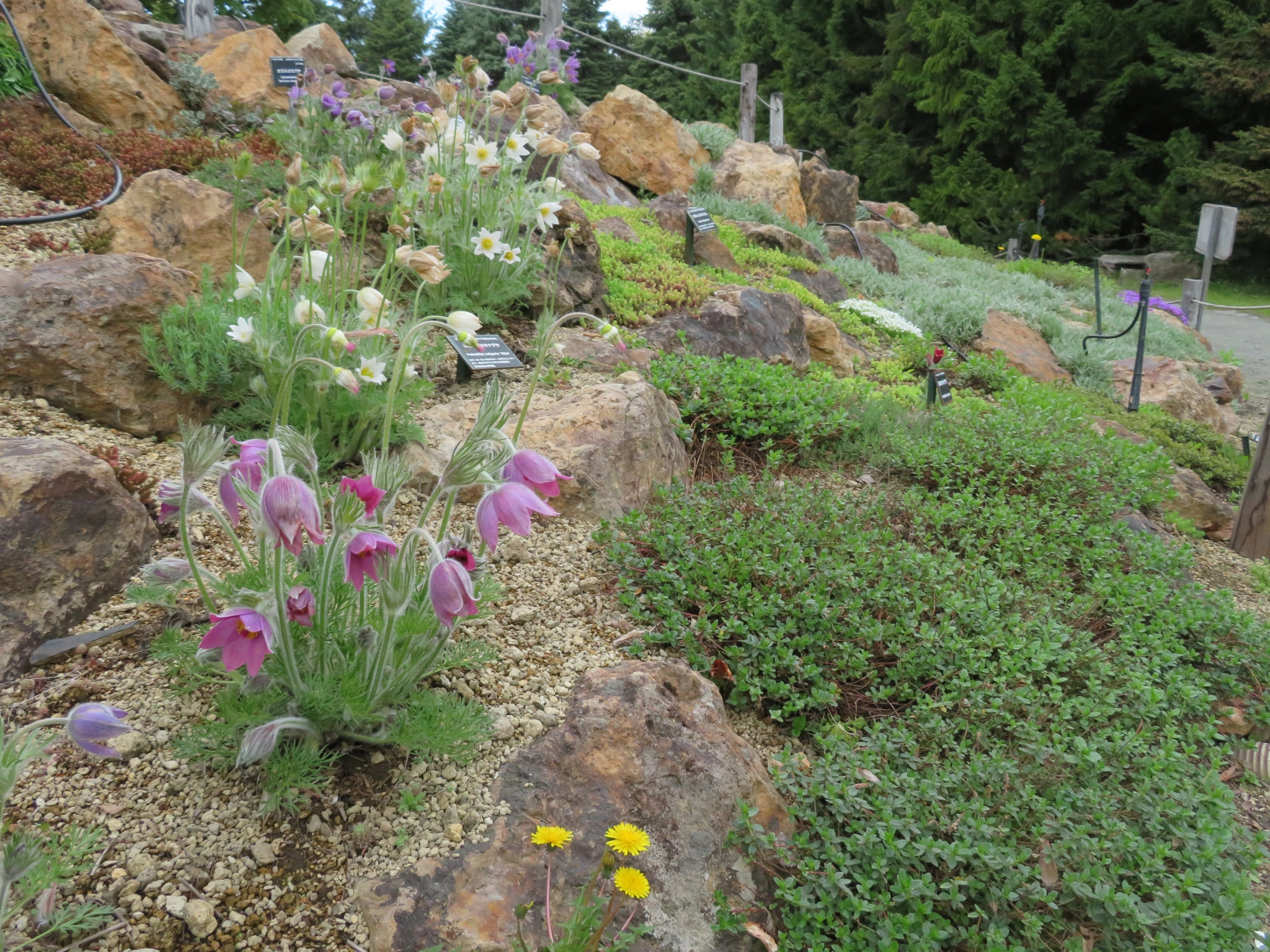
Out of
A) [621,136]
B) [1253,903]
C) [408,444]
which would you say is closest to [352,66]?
[621,136]

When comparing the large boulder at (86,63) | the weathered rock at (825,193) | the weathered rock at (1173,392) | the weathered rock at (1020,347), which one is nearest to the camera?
the large boulder at (86,63)

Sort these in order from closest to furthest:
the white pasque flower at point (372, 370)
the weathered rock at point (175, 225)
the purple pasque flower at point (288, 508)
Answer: the purple pasque flower at point (288, 508) < the white pasque flower at point (372, 370) < the weathered rock at point (175, 225)

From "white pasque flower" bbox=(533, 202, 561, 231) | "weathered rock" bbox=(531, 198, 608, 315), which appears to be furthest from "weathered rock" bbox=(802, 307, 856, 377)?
"white pasque flower" bbox=(533, 202, 561, 231)

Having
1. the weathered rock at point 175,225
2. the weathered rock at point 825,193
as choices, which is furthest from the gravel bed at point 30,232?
the weathered rock at point 825,193

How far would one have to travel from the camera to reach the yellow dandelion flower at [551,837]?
1546 millimetres

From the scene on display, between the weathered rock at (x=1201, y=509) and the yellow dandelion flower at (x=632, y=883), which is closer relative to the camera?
the yellow dandelion flower at (x=632, y=883)

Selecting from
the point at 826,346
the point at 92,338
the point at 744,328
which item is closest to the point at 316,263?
the point at 92,338

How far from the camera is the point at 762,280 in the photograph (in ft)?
23.3

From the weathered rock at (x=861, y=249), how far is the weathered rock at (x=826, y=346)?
4.15 m

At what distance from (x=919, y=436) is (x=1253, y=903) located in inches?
105

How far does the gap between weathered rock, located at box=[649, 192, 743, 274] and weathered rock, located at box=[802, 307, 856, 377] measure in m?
0.90

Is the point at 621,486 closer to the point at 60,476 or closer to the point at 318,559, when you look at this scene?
the point at 318,559

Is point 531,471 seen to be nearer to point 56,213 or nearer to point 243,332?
point 243,332

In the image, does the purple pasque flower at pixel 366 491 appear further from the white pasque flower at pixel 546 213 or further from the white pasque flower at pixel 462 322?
the white pasque flower at pixel 546 213
